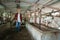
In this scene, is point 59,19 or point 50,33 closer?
point 50,33

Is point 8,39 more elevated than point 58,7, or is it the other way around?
point 58,7

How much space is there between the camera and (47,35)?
295cm

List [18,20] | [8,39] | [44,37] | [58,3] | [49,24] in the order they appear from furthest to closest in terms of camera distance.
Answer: [18,20] < [49,24] < [8,39] < [58,3] < [44,37]

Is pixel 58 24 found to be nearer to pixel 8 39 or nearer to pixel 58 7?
pixel 58 7

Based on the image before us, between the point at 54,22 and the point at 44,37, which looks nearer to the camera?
the point at 44,37

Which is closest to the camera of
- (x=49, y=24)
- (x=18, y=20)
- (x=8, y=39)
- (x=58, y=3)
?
(x=58, y=3)

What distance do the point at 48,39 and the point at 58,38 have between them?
25 centimetres

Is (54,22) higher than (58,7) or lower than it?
lower

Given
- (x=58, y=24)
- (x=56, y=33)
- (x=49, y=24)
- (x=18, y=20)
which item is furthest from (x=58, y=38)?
(x=18, y=20)

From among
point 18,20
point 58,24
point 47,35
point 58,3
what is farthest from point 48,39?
point 18,20

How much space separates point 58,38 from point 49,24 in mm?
1953

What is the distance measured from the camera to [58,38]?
2.99 m

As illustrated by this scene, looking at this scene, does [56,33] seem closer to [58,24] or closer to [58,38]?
[58,38]

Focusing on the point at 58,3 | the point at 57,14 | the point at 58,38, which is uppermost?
the point at 58,3
